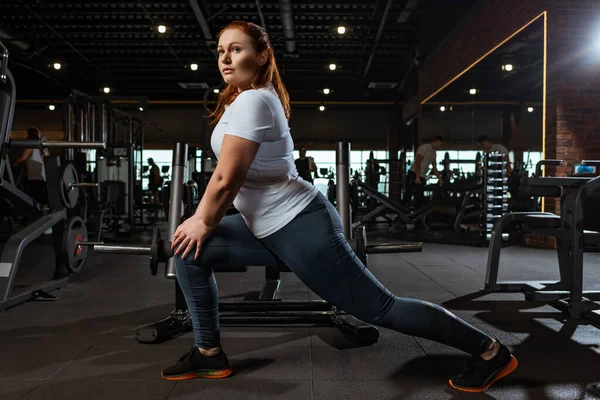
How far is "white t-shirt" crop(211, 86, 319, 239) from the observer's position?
143 centimetres

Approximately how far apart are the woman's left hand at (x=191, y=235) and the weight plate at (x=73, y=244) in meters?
2.05

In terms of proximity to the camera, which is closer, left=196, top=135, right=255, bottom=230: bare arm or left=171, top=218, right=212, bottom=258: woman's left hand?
left=196, top=135, right=255, bottom=230: bare arm

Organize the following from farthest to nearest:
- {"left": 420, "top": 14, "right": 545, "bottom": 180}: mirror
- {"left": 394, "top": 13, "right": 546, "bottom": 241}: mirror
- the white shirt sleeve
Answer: {"left": 420, "top": 14, "right": 545, "bottom": 180}: mirror → {"left": 394, "top": 13, "right": 546, "bottom": 241}: mirror → the white shirt sleeve

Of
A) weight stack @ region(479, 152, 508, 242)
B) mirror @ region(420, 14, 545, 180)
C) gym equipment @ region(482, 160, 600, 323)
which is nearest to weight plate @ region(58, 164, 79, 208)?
gym equipment @ region(482, 160, 600, 323)

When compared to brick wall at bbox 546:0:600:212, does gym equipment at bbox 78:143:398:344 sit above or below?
below

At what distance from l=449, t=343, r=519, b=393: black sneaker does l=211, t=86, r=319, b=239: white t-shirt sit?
0.71 m

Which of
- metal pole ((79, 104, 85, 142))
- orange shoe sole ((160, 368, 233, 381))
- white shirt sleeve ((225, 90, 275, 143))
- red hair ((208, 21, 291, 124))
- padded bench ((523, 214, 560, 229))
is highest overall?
metal pole ((79, 104, 85, 142))

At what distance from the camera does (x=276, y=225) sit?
1500 millimetres

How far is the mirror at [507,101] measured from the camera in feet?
19.2

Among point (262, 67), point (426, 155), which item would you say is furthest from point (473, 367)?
point (426, 155)

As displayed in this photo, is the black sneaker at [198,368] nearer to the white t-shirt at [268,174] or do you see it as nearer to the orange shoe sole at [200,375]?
the orange shoe sole at [200,375]

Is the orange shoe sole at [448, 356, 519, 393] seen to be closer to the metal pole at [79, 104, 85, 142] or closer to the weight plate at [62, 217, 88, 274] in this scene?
the weight plate at [62, 217, 88, 274]

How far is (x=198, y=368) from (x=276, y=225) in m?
0.60

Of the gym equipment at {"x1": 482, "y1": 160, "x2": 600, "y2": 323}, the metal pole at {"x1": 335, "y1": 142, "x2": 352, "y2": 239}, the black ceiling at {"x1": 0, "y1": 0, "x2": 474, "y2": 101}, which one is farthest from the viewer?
the black ceiling at {"x1": 0, "y1": 0, "x2": 474, "y2": 101}
